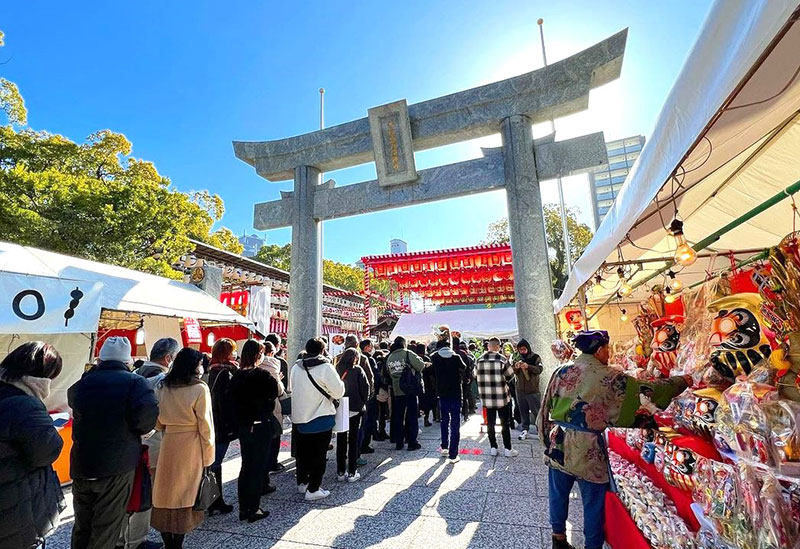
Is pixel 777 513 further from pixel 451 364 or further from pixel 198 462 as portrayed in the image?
pixel 451 364

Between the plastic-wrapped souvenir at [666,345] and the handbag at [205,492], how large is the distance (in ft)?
11.9

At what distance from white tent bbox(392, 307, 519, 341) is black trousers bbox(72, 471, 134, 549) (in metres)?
10.7

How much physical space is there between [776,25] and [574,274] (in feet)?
10.9

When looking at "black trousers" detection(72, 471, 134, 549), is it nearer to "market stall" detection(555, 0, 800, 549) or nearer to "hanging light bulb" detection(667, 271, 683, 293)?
"market stall" detection(555, 0, 800, 549)

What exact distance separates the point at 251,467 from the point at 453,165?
5.69 m

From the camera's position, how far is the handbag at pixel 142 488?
2639 millimetres

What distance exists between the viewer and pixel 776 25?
0.89 m

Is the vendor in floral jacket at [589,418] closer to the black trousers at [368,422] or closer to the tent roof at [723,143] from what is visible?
the tent roof at [723,143]

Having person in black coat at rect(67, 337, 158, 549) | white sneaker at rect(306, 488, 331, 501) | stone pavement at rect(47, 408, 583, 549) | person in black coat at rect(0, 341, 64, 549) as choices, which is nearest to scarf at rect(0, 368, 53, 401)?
person in black coat at rect(0, 341, 64, 549)

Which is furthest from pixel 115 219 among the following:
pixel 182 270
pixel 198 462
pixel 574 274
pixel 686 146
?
pixel 686 146

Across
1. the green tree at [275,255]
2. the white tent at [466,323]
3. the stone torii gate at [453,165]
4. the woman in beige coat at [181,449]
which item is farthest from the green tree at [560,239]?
the green tree at [275,255]

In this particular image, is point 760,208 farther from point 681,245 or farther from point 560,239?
point 560,239

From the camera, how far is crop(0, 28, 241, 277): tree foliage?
9562 millimetres

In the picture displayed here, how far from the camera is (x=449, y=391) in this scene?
202 inches
